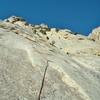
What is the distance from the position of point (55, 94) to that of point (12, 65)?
3366 millimetres

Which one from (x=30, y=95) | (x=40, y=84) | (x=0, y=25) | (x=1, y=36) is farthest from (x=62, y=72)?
(x=0, y=25)

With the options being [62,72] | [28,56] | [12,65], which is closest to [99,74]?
[62,72]

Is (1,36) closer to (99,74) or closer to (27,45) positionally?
(27,45)

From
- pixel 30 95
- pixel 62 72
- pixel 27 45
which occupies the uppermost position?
pixel 27 45

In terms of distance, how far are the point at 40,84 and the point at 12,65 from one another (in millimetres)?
2312

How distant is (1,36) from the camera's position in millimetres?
22297

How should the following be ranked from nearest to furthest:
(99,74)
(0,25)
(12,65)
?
(12,65) → (99,74) → (0,25)

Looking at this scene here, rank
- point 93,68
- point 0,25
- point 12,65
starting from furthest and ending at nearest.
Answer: point 0,25
point 93,68
point 12,65

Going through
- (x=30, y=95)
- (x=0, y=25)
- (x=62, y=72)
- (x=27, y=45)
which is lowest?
(x=30, y=95)

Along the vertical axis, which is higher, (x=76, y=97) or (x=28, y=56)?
(x=28, y=56)

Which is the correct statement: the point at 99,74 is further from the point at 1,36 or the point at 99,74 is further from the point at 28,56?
the point at 1,36

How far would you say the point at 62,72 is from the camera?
61.0ft

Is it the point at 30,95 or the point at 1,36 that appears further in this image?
the point at 1,36

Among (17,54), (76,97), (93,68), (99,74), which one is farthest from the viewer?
(93,68)
